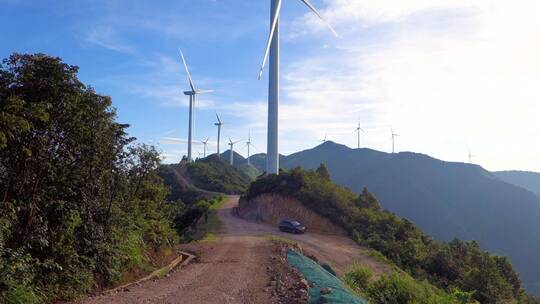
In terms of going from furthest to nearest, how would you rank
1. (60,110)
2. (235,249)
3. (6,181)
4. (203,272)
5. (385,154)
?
(385,154), (235,249), (203,272), (60,110), (6,181)

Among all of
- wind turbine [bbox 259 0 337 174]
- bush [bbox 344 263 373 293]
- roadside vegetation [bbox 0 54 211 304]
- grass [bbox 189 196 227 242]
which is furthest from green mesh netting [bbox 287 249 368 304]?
wind turbine [bbox 259 0 337 174]

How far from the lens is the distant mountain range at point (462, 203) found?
116188 mm

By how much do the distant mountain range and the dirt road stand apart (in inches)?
2838

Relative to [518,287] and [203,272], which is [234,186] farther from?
[203,272]

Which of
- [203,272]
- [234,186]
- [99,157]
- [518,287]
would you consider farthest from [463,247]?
[234,186]

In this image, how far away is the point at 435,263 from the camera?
36875 mm

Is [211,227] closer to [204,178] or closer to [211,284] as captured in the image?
[211,284]

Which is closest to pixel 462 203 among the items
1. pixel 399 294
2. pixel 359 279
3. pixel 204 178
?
pixel 204 178

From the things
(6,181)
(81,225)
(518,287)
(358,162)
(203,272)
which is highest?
(358,162)

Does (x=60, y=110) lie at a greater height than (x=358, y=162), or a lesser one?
lesser

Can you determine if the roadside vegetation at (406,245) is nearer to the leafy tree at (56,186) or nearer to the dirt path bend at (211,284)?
the dirt path bend at (211,284)

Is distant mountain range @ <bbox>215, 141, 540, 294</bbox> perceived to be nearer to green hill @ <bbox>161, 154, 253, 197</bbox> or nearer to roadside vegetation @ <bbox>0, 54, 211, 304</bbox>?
green hill @ <bbox>161, 154, 253, 197</bbox>

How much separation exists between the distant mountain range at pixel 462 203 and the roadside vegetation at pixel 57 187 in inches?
3583

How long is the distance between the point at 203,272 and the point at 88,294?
6118 millimetres
